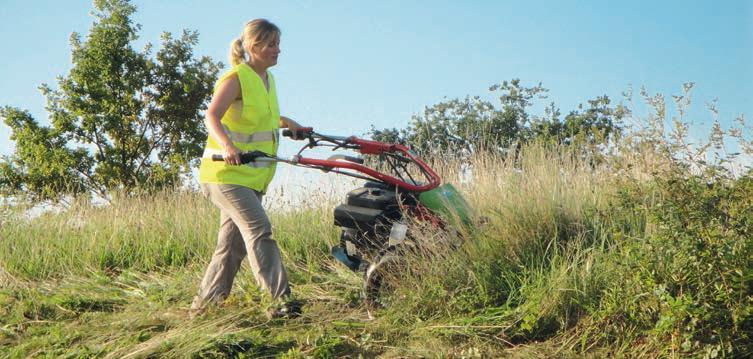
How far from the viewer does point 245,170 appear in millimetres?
5059

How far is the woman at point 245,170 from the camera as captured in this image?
498cm

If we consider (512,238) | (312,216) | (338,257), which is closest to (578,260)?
(512,238)

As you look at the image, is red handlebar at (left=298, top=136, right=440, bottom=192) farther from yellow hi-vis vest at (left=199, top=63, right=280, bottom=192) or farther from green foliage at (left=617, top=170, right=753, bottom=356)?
green foliage at (left=617, top=170, right=753, bottom=356)

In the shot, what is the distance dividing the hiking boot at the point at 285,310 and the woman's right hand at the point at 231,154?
100 centimetres

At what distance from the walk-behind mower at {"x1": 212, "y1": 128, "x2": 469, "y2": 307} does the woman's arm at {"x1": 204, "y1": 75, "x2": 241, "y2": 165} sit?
11.9 inches

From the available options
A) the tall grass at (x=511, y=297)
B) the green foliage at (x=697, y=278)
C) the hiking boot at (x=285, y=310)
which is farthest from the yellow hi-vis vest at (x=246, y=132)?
the green foliage at (x=697, y=278)

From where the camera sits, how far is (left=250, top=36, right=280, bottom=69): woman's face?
5133 mm

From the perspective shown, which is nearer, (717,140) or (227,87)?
(227,87)

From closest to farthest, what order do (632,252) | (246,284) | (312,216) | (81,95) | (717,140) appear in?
(632,252), (717,140), (246,284), (312,216), (81,95)

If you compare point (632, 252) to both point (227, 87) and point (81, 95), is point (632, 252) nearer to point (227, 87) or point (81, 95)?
point (227, 87)

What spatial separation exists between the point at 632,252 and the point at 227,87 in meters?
2.67

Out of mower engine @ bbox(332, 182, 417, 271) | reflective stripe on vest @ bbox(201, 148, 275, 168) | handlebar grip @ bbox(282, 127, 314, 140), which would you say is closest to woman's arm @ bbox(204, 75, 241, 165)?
reflective stripe on vest @ bbox(201, 148, 275, 168)

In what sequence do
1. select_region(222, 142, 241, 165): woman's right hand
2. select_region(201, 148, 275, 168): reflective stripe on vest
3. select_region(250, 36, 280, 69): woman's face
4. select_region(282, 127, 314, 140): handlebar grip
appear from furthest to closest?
select_region(282, 127, 314, 140): handlebar grip < select_region(250, 36, 280, 69): woman's face < select_region(201, 148, 275, 168): reflective stripe on vest < select_region(222, 142, 241, 165): woman's right hand

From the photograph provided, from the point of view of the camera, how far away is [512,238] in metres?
5.29
